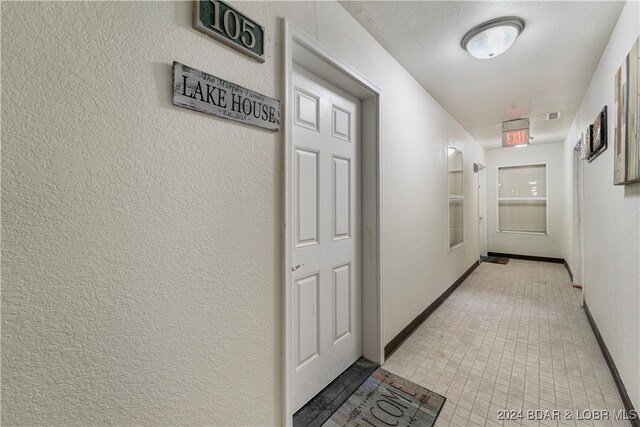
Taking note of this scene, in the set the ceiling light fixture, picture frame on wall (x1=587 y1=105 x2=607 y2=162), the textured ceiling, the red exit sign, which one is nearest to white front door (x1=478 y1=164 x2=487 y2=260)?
the red exit sign

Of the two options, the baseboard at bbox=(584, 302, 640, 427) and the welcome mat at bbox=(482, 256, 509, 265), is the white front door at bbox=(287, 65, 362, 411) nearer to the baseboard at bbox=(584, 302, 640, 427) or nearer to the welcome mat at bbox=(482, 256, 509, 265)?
the baseboard at bbox=(584, 302, 640, 427)

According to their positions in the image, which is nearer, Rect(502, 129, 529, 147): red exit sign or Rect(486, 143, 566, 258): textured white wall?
Rect(502, 129, 529, 147): red exit sign

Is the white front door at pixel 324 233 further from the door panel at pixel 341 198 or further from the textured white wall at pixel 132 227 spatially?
the textured white wall at pixel 132 227

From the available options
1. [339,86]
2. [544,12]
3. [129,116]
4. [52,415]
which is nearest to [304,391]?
[52,415]

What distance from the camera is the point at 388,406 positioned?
1.63 m

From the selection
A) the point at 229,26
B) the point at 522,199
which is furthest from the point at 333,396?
the point at 522,199

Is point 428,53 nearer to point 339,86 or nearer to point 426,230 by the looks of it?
point 339,86

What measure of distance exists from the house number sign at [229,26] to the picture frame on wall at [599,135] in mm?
2615

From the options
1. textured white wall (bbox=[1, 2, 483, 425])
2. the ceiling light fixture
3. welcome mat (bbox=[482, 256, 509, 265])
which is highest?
the ceiling light fixture

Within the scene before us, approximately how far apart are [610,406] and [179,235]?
260 cm

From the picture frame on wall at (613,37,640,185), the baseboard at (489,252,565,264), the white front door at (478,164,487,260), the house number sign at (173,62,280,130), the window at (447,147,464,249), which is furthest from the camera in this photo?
the white front door at (478,164,487,260)

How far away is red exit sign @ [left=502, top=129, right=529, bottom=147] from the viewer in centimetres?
382

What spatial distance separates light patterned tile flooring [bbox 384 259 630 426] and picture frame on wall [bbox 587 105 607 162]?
65.7 inches

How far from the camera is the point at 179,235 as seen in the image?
0.96m
